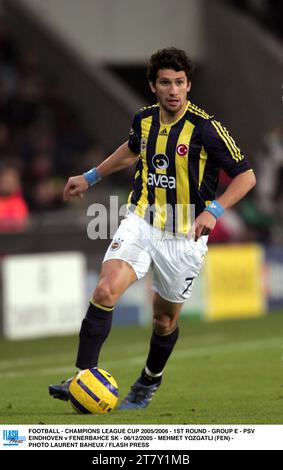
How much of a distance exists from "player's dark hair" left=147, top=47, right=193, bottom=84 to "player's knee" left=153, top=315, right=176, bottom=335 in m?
1.62

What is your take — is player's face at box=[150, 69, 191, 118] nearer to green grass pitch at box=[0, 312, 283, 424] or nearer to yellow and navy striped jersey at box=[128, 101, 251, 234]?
yellow and navy striped jersey at box=[128, 101, 251, 234]

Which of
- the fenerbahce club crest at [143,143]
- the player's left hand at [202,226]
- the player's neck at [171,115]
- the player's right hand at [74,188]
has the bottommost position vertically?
the player's left hand at [202,226]

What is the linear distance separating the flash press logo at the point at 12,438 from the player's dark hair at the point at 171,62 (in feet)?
7.96

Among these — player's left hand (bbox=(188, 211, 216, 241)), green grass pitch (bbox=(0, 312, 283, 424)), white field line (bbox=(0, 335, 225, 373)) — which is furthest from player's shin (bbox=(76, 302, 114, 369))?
white field line (bbox=(0, 335, 225, 373))

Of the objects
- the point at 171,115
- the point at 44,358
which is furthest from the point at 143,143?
the point at 44,358

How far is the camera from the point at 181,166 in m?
7.74

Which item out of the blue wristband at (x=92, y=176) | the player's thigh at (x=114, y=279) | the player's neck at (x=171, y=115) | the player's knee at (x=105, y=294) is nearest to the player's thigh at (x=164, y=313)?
the player's thigh at (x=114, y=279)

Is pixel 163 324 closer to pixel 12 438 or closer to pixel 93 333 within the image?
pixel 93 333

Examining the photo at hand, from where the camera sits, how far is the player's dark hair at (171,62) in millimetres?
7625

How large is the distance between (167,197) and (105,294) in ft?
2.55

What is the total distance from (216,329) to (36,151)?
16.2 feet

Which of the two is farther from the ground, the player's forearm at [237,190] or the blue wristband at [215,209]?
the player's forearm at [237,190]

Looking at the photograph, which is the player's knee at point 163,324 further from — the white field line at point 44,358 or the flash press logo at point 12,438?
the white field line at point 44,358

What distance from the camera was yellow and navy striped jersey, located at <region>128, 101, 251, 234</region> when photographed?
7668 mm
